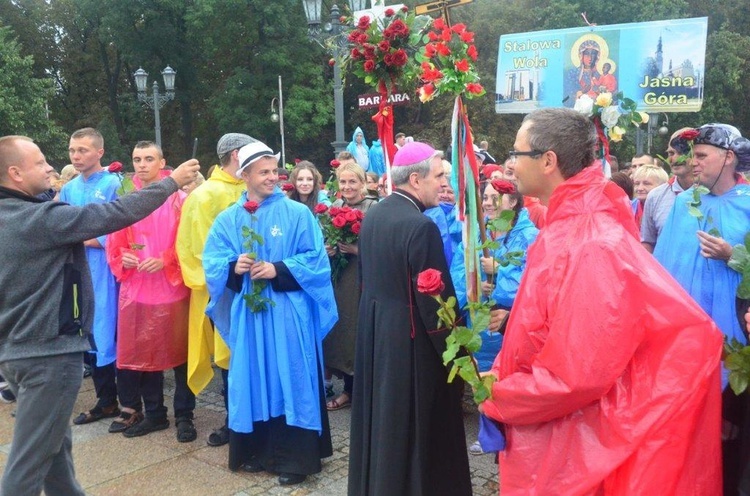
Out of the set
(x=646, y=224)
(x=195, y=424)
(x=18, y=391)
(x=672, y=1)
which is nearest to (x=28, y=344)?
(x=18, y=391)

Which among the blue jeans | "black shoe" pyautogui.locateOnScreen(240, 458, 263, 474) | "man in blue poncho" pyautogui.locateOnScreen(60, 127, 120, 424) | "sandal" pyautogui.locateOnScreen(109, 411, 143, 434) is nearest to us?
the blue jeans

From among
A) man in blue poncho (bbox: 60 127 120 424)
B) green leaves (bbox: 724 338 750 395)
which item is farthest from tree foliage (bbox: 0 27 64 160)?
green leaves (bbox: 724 338 750 395)

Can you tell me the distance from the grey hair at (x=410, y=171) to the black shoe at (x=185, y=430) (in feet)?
9.45

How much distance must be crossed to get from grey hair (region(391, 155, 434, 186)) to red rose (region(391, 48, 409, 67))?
105 centimetres

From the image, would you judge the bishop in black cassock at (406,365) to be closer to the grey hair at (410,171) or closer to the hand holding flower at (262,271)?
the grey hair at (410,171)

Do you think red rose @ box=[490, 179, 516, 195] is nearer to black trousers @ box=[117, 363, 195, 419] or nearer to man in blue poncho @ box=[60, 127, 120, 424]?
black trousers @ box=[117, 363, 195, 419]

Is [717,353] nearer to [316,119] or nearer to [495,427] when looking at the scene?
[495,427]

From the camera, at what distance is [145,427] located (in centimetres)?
553

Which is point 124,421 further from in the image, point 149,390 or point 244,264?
point 244,264

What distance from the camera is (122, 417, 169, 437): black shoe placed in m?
5.48

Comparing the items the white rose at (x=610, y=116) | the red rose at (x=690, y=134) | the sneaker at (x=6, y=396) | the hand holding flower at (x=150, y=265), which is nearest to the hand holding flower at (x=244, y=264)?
the hand holding flower at (x=150, y=265)

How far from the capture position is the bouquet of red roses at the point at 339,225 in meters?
5.63

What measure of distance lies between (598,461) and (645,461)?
136 mm

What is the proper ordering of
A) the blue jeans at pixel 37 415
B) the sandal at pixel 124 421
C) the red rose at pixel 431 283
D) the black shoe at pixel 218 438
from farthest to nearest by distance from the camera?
the sandal at pixel 124 421 < the black shoe at pixel 218 438 < the blue jeans at pixel 37 415 < the red rose at pixel 431 283
